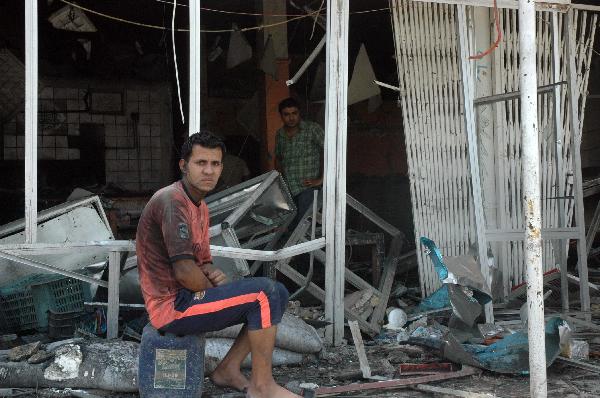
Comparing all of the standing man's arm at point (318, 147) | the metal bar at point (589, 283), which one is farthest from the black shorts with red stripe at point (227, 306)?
the metal bar at point (589, 283)

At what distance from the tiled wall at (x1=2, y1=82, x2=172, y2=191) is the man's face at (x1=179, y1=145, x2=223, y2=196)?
24.2 feet

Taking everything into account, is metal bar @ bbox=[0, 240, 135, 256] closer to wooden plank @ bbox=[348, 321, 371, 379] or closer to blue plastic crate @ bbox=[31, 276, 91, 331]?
blue plastic crate @ bbox=[31, 276, 91, 331]

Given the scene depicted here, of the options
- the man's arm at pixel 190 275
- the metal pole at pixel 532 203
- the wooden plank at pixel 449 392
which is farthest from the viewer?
the wooden plank at pixel 449 392

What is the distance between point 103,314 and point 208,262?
1468 mm

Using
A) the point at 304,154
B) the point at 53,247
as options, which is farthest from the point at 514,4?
the point at 53,247

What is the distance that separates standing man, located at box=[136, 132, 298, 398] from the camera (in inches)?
155

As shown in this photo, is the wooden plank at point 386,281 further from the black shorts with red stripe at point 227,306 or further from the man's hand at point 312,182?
the black shorts with red stripe at point 227,306

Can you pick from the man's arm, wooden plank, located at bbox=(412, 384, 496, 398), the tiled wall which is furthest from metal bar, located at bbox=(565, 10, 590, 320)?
the tiled wall

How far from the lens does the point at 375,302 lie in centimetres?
675

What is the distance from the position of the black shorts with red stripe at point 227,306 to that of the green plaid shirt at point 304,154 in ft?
13.3

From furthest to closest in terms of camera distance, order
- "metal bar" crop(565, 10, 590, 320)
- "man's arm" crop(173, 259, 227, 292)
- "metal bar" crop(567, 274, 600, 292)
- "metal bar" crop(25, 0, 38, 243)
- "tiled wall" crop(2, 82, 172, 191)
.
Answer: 1. "tiled wall" crop(2, 82, 172, 191)
2. "metal bar" crop(567, 274, 600, 292)
3. "metal bar" crop(565, 10, 590, 320)
4. "metal bar" crop(25, 0, 38, 243)
5. "man's arm" crop(173, 259, 227, 292)

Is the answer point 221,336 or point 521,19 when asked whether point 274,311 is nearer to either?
point 221,336

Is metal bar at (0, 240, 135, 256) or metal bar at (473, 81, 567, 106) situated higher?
metal bar at (473, 81, 567, 106)

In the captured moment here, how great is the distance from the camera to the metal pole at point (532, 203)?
3697mm
